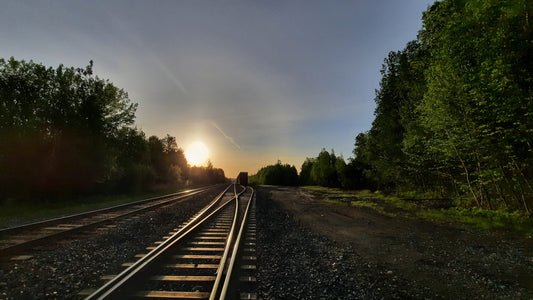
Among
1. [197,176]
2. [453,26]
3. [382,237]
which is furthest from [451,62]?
[197,176]

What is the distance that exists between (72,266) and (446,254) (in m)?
9.57

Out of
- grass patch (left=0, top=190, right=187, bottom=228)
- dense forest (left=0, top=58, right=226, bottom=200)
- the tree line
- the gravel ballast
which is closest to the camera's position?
the gravel ballast

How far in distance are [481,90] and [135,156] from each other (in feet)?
153

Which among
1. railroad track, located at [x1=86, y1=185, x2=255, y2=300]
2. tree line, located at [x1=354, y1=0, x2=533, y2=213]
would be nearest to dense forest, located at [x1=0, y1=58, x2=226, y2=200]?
railroad track, located at [x1=86, y1=185, x2=255, y2=300]

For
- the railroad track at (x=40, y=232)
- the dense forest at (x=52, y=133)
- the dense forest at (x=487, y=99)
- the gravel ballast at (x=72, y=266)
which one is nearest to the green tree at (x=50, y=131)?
the dense forest at (x=52, y=133)

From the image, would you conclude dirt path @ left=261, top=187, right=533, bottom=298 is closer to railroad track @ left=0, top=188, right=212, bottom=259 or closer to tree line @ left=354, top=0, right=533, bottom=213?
tree line @ left=354, top=0, right=533, bottom=213

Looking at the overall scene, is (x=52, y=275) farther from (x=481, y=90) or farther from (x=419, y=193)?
(x=419, y=193)

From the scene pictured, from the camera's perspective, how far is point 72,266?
536cm

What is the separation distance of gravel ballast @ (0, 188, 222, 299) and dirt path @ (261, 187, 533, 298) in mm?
6204

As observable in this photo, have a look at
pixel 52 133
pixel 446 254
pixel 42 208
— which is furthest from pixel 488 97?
pixel 52 133

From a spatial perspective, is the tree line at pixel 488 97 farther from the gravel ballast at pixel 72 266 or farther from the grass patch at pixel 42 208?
the grass patch at pixel 42 208

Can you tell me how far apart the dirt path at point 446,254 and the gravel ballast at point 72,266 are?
20.4 feet

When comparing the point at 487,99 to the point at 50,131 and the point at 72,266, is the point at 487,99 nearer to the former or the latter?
the point at 72,266

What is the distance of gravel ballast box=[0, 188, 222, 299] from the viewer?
428 cm
